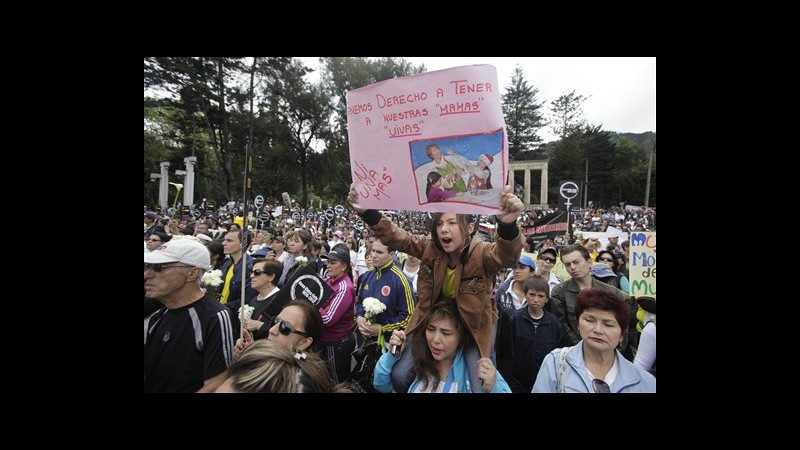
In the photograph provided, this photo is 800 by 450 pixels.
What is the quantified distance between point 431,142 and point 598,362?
1.82m

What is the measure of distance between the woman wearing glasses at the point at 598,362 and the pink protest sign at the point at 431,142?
0.97 m

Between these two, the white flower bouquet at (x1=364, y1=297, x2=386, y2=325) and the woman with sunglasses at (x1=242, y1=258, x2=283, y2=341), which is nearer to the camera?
the white flower bouquet at (x1=364, y1=297, x2=386, y2=325)

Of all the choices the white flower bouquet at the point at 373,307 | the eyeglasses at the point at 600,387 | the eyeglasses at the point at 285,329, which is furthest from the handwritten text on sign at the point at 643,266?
the eyeglasses at the point at 285,329

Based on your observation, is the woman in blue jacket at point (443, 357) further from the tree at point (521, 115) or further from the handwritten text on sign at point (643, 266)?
the tree at point (521, 115)

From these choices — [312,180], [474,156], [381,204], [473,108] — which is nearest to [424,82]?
[473,108]

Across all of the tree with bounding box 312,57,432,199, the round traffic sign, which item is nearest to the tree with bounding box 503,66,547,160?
the tree with bounding box 312,57,432,199

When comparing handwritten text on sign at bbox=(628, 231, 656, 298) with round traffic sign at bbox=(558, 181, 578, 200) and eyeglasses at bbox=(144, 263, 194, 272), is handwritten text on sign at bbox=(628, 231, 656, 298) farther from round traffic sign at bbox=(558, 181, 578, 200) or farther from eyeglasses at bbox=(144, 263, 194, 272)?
eyeglasses at bbox=(144, 263, 194, 272)

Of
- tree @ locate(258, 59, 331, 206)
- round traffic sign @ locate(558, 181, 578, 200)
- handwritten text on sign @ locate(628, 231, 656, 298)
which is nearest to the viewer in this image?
handwritten text on sign @ locate(628, 231, 656, 298)

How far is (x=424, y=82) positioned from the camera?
106 inches

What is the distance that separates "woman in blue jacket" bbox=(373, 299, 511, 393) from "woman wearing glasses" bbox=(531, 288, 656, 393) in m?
0.37

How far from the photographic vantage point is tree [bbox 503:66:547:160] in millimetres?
57000

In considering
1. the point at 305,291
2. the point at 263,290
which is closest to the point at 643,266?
the point at 305,291
